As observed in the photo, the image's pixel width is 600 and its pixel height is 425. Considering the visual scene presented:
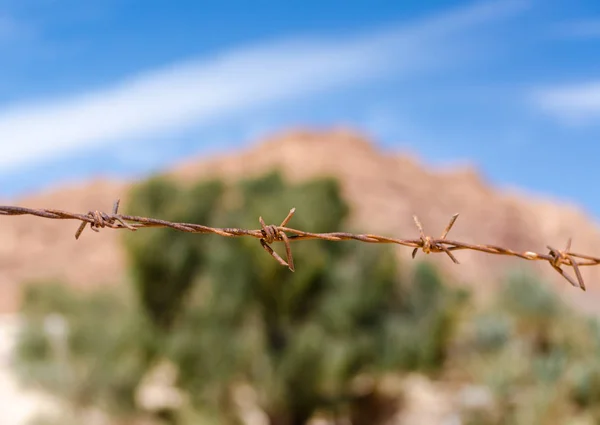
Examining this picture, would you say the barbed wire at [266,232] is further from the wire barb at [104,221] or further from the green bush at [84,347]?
the green bush at [84,347]

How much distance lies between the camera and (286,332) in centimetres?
1745

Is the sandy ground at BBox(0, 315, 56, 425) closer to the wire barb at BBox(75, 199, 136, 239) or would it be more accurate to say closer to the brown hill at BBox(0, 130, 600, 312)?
the wire barb at BBox(75, 199, 136, 239)

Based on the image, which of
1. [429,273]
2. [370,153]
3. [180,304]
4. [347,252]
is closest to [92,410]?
[180,304]

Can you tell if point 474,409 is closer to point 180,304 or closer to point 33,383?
point 180,304

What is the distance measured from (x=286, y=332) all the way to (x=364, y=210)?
179 feet

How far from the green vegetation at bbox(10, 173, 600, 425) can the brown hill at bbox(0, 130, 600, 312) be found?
4339cm

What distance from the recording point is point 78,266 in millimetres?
76312

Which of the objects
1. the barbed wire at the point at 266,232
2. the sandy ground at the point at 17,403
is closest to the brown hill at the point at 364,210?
the sandy ground at the point at 17,403

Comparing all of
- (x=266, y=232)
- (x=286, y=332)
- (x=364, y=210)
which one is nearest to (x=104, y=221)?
(x=266, y=232)

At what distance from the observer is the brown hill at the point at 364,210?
7400 centimetres

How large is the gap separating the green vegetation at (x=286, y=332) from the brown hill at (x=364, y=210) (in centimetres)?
4339

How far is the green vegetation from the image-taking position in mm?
16891

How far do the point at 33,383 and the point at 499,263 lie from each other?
53.7 meters

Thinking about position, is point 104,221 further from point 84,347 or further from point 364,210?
point 364,210
